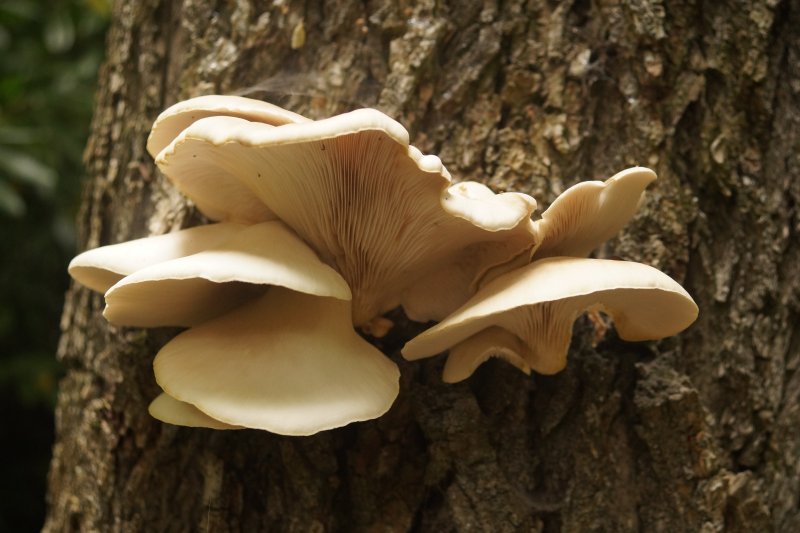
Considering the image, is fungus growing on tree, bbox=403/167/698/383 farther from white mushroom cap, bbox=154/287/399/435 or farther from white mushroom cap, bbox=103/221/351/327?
white mushroom cap, bbox=103/221/351/327

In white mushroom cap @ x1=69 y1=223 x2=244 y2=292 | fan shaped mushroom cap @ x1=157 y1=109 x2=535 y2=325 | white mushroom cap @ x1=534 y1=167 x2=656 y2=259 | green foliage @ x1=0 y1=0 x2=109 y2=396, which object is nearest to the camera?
fan shaped mushroom cap @ x1=157 y1=109 x2=535 y2=325

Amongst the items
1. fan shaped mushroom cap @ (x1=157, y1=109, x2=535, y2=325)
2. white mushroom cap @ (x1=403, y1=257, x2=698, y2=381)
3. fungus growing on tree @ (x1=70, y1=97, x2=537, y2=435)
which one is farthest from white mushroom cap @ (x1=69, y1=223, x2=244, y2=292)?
white mushroom cap @ (x1=403, y1=257, x2=698, y2=381)

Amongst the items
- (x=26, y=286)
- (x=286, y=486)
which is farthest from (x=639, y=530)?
(x=26, y=286)

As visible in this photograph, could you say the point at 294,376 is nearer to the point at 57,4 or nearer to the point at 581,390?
the point at 581,390

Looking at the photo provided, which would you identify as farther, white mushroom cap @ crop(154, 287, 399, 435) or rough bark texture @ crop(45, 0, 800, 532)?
rough bark texture @ crop(45, 0, 800, 532)

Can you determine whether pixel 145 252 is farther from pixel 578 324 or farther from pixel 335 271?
pixel 578 324

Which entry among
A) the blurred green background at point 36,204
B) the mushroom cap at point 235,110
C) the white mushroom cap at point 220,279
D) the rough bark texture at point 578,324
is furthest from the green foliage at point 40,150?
the mushroom cap at point 235,110

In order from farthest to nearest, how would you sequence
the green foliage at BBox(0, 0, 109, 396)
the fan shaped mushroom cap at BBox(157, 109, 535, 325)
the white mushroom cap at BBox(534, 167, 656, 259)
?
the green foliage at BBox(0, 0, 109, 396) → the white mushroom cap at BBox(534, 167, 656, 259) → the fan shaped mushroom cap at BBox(157, 109, 535, 325)

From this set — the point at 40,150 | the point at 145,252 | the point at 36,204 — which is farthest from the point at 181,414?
the point at 36,204

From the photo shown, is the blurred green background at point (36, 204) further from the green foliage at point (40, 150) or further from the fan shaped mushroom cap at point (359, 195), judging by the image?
the fan shaped mushroom cap at point (359, 195)
